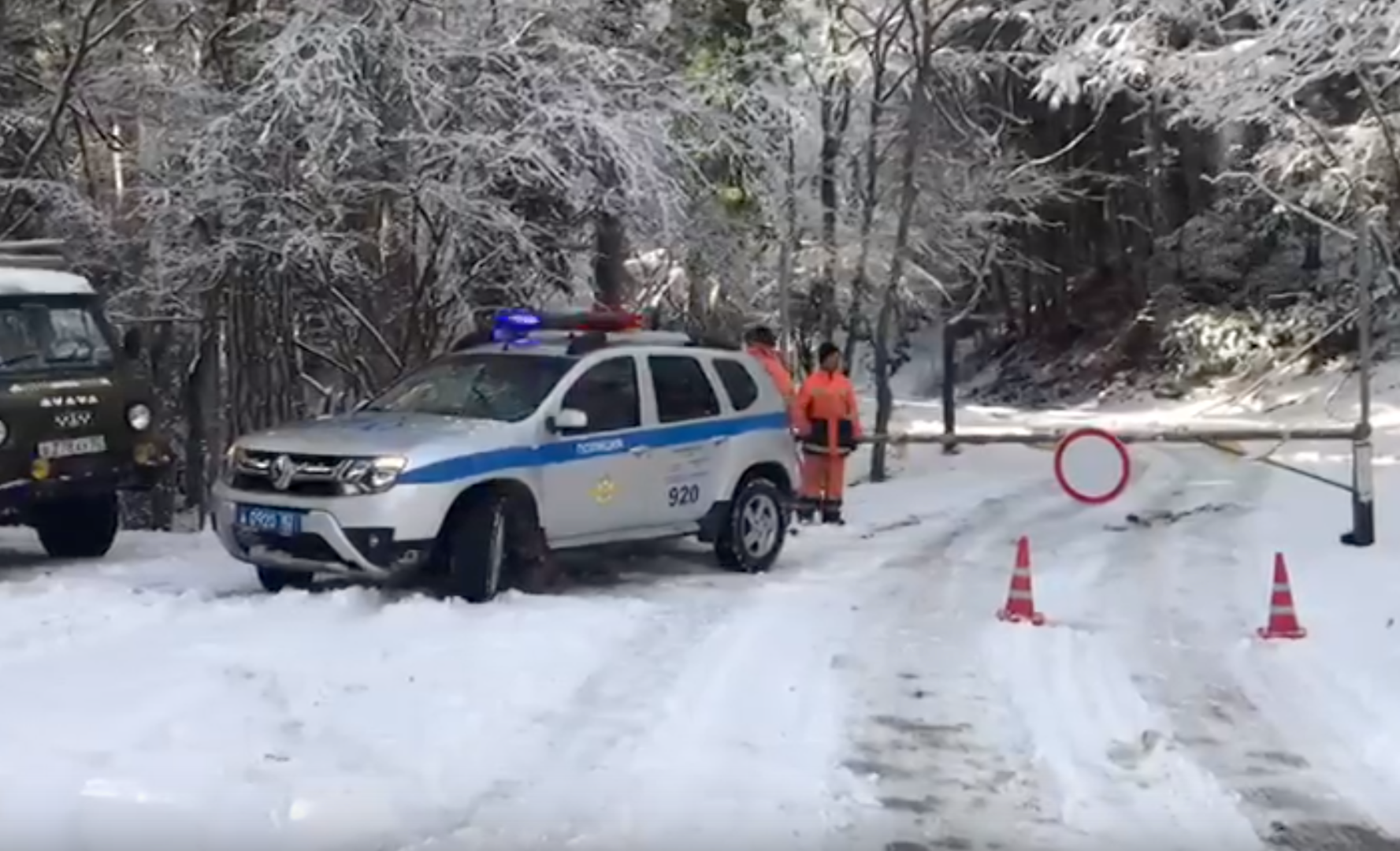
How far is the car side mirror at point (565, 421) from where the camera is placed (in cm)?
1117

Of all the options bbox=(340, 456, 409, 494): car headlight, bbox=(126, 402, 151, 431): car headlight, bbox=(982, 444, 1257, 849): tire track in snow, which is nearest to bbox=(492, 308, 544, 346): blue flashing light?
bbox=(340, 456, 409, 494): car headlight

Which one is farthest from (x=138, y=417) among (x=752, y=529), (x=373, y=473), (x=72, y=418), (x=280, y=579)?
(x=752, y=529)

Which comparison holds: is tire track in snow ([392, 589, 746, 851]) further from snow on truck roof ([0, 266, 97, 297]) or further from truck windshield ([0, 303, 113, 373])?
snow on truck roof ([0, 266, 97, 297])

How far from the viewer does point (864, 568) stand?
12711 millimetres

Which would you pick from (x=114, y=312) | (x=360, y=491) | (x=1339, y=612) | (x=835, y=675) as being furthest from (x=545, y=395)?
(x=114, y=312)

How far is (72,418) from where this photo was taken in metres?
12.2

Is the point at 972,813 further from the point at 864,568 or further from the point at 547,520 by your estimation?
the point at 864,568

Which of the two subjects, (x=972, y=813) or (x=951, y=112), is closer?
(x=972, y=813)

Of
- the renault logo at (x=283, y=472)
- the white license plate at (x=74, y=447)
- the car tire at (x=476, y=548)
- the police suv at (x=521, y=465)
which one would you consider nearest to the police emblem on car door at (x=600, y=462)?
the police suv at (x=521, y=465)

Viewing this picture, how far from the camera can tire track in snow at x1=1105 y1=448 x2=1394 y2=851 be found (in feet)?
21.8

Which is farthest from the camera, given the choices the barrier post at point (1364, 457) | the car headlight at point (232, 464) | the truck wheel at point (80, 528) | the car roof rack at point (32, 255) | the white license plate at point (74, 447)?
the car roof rack at point (32, 255)

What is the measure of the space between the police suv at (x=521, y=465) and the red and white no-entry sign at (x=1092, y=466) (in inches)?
82.6

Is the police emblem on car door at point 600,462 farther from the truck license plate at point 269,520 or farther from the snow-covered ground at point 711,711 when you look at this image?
the truck license plate at point 269,520

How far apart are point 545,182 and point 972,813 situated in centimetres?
1036
